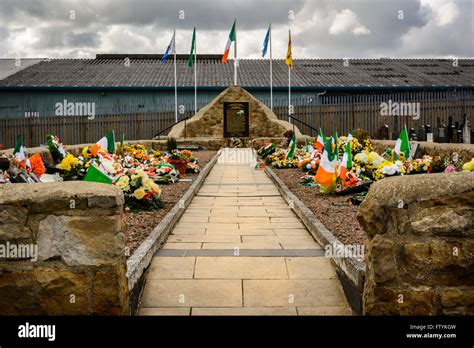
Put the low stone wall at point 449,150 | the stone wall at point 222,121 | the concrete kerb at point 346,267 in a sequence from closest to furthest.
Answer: the concrete kerb at point 346,267 < the low stone wall at point 449,150 < the stone wall at point 222,121

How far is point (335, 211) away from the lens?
7.07 meters

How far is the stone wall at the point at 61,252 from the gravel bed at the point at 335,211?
8.90 feet

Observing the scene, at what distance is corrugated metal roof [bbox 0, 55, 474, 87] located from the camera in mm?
28766

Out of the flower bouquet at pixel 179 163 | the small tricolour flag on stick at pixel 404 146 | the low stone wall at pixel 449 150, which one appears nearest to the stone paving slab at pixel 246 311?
the low stone wall at pixel 449 150

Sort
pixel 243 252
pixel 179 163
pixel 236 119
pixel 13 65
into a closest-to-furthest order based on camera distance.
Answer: pixel 243 252 → pixel 179 163 → pixel 236 119 → pixel 13 65

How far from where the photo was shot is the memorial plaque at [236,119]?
24.5 metres

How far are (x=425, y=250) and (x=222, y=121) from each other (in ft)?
70.2

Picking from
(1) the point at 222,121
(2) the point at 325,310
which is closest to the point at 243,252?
(2) the point at 325,310

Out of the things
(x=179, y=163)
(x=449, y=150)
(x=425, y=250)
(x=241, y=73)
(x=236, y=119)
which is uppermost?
(x=241, y=73)

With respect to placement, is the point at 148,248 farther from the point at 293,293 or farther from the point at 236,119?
the point at 236,119

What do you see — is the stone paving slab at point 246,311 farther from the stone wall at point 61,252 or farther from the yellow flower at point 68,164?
the yellow flower at point 68,164

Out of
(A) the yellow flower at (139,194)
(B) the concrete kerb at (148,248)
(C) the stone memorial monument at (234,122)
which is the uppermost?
(C) the stone memorial monument at (234,122)
